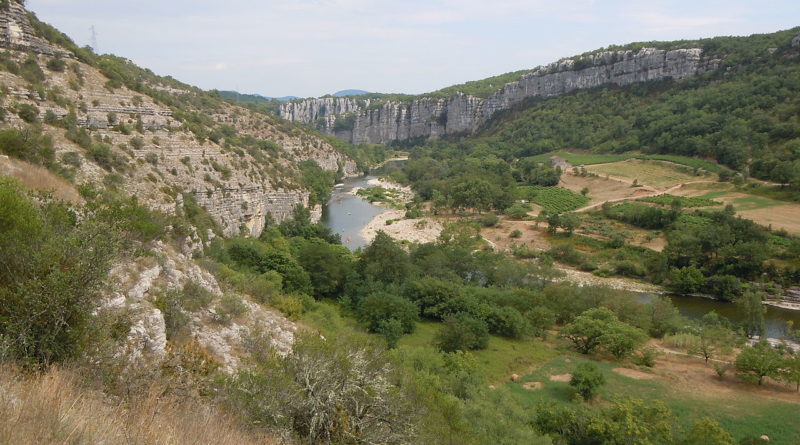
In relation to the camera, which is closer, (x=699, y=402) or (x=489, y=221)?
(x=699, y=402)

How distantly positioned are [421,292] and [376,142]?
140 m

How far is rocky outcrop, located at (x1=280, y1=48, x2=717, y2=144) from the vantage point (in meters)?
90.9

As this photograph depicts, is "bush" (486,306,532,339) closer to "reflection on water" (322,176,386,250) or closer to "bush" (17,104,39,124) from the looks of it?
"reflection on water" (322,176,386,250)

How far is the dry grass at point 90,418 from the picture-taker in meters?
3.89

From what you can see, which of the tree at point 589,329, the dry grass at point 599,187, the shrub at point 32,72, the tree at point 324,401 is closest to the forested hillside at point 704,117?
the dry grass at point 599,187

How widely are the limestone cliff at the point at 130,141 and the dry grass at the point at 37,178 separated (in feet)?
8.04

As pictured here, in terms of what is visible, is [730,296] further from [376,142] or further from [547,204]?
[376,142]

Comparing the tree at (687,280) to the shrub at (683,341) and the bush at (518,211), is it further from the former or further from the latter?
the bush at (518,211)

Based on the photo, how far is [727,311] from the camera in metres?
31.7

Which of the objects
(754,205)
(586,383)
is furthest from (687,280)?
(586,383)

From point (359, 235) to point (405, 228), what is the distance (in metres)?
6.06

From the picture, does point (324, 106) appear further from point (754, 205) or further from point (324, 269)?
point (324, 269)

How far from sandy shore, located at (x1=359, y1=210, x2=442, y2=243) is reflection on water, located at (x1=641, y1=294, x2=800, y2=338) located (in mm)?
22407

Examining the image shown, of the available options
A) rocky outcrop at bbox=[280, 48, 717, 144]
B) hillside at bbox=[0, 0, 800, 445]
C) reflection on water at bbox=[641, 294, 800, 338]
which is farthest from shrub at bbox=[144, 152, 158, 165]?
rocky outcrop at bbox=[280, 48, 717, 144]
